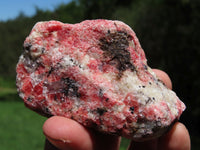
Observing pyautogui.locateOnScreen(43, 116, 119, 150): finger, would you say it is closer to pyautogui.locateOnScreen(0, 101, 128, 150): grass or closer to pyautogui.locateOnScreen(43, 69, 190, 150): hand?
pyautogui.locateOnScreen(43, 69, 190, 150): hand

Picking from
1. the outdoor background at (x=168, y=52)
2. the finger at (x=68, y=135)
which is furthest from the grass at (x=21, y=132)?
the finger at (x=68, y=135)

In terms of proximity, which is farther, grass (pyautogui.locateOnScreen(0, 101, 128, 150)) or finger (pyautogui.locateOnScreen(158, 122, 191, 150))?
grass (pyautogui.locateOnScreen(0, 101, 128, 150))

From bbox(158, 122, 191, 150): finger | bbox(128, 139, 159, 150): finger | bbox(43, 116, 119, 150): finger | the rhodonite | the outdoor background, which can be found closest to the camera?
bbox(43, 116, 119, 150): finger

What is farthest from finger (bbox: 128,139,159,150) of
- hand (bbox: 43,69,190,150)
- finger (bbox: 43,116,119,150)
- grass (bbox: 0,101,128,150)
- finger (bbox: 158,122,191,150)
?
grass (bbox: 0,101,128,150)

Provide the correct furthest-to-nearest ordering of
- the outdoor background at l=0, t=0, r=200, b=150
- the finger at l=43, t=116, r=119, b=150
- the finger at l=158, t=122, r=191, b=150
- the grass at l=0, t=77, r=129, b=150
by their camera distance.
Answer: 1. the outdoor background at l=0, t=0, r=200, b=150
2. the grass at l=0, t=77, r=129, b=150
3. the finger at l=158, t=122, r=191, b=150
4. the finger at l=43, t=116, r=119, b=150

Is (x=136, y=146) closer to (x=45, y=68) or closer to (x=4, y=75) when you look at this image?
(x=45, y=68)

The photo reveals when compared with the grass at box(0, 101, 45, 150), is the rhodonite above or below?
above

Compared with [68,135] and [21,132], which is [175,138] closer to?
[68,135]

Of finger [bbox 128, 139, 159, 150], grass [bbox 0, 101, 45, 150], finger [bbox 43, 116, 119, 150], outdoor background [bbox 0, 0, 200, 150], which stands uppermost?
finger [bbox 43, 116, 119, 150]

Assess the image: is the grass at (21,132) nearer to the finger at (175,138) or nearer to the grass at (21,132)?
the grass at (21,132)
